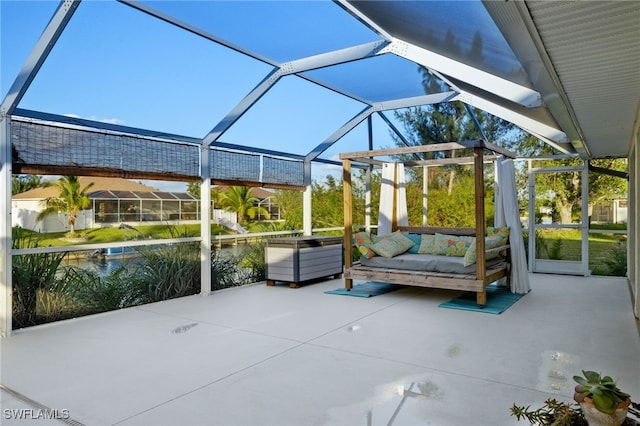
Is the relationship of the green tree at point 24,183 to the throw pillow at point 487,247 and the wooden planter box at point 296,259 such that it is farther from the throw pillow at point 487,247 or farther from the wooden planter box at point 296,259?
the throw pillow at point 487,247

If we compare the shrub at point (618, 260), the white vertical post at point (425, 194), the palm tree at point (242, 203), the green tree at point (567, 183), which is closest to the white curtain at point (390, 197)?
the white vertical post at point (425, 194)

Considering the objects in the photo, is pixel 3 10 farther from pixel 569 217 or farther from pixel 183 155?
pixel 569 217

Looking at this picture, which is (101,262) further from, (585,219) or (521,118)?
(585,219)

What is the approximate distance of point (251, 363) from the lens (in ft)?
12.6

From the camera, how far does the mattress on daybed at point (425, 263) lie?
253 inches

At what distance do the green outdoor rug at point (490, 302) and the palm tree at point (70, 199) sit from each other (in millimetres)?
5235

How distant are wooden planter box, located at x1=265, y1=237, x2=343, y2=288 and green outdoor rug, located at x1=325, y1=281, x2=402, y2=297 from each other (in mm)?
700

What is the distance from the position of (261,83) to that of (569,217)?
6.68m

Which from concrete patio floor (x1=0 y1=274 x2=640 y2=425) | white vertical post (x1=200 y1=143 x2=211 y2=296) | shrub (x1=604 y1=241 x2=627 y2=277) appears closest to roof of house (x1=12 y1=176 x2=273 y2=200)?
white vertical post (x1=200 y1=143 x2=211 y2=296)

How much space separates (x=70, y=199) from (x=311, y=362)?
14.5ft

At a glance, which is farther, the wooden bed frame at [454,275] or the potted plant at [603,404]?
the wooden bed frame at [454,275]

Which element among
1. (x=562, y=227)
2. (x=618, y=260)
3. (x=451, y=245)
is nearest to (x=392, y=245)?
(x=451, y=245)

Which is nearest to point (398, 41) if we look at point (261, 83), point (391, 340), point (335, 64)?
point (335, 64)

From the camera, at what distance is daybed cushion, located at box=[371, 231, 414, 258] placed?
7.29 m
